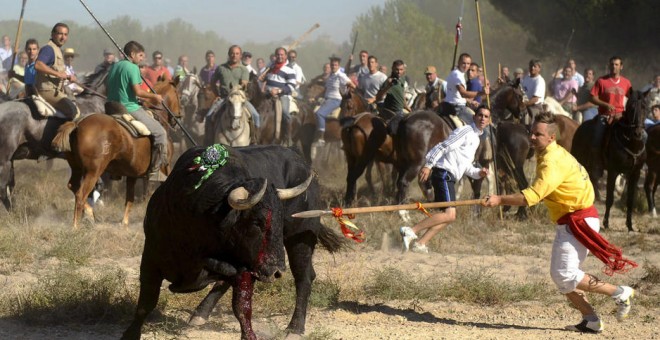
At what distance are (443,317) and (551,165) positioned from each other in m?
1.68

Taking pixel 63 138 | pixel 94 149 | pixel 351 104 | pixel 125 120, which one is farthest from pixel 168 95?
pixel 351 104

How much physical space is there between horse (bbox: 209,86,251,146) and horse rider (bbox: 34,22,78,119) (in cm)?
356

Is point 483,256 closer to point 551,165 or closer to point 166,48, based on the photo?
point 551,165

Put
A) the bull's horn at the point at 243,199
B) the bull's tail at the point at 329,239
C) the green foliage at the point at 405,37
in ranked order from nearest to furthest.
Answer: the bull's horn at the point at 243,199 → the bull's tail at the point at 329,239 → the green foliage at the point at 405,37

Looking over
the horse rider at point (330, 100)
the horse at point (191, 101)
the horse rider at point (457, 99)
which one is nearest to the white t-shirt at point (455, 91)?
the horse rider at point (457, 99)

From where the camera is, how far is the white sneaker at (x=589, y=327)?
8133 millimetres

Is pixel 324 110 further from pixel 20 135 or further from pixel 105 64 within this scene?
pixel 20 135

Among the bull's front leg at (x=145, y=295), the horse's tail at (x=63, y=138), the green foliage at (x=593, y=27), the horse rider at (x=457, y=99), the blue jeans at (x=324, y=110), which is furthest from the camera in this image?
the green foliage at (x=593, y=27)

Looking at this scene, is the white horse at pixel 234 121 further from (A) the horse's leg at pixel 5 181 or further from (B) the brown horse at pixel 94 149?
(A) the horse's leg at pixel 5 181

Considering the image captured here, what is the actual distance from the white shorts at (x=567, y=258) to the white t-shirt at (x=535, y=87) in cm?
1135

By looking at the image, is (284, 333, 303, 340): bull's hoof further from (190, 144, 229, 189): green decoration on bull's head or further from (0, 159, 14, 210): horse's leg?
(0, 159, 14, 210): horse's leg

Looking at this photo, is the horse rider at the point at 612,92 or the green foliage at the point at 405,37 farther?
the green foliage at the point at 405,37

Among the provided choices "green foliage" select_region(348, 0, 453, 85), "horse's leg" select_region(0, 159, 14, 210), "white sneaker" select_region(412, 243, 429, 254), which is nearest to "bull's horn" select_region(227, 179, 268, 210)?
"white sneaker" select_region(412, 243, 429, 254)

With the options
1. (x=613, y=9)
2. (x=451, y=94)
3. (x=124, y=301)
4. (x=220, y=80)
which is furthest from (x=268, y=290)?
(x=613, y=9)
